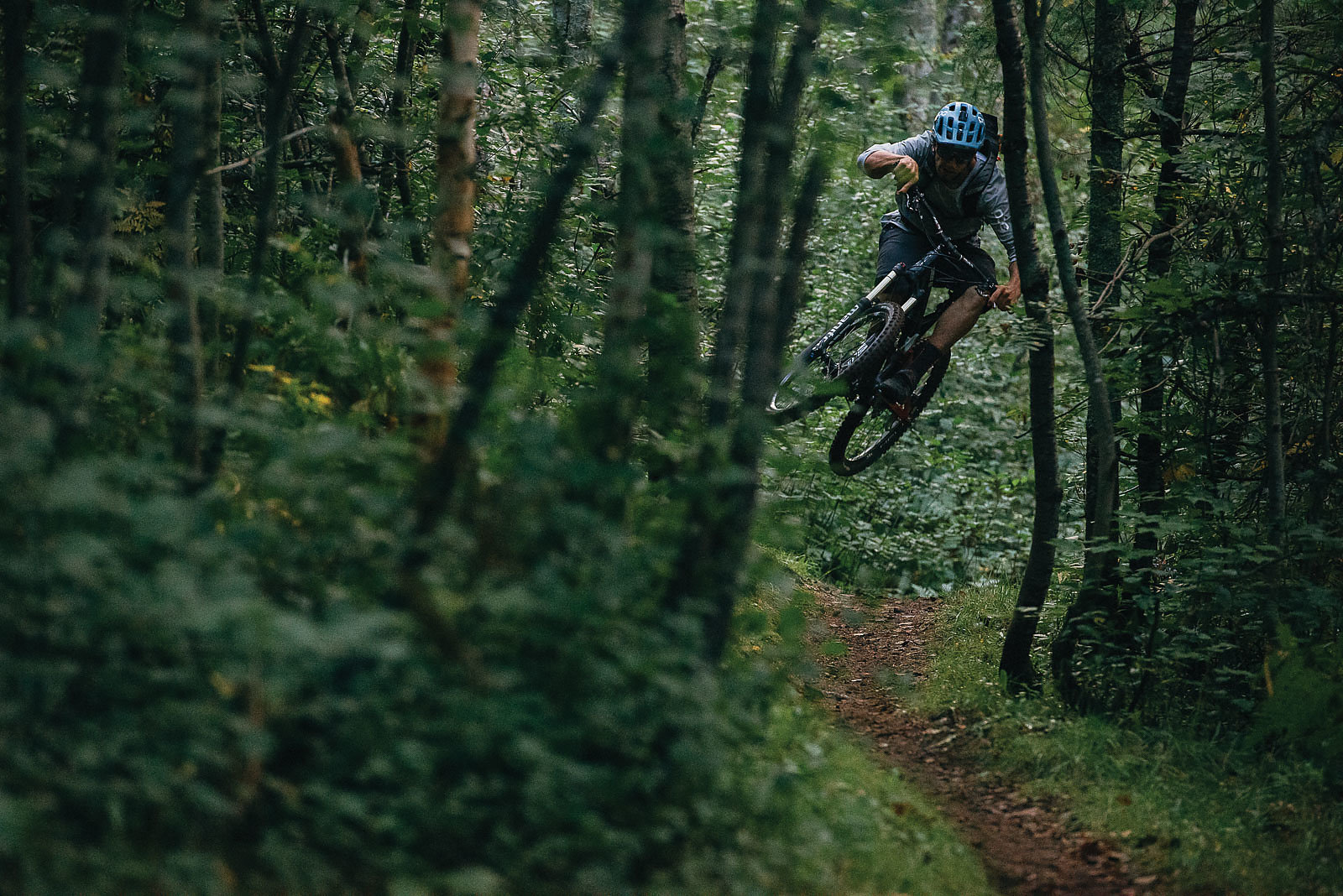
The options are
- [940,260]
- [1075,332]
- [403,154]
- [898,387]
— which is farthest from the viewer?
[940,260]

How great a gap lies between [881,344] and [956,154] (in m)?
1.41

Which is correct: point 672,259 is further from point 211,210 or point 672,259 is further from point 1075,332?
point 1075,332

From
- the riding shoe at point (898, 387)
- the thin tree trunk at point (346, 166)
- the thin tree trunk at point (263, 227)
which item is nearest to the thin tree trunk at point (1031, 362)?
the riding shoe at point (898, 387)

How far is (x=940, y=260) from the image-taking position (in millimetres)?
7855

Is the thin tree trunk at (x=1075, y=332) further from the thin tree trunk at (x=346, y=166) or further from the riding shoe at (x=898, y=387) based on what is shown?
the thin tree trunk at (x=346, y=166)

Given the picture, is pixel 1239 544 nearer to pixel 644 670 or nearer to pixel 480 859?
pixel 644 670

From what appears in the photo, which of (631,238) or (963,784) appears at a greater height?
(631,238)

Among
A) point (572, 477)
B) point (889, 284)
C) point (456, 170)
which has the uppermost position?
point (889, 284)

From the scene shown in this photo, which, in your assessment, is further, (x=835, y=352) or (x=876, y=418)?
(x=876, y=418)

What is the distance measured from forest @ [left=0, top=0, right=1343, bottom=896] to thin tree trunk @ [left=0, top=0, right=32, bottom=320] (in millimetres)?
17

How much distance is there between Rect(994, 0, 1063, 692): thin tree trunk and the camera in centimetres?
638

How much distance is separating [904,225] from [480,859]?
20.4 ft

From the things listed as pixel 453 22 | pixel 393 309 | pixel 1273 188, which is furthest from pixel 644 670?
pixel 1273 188

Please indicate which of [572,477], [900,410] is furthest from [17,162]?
[900,410]
